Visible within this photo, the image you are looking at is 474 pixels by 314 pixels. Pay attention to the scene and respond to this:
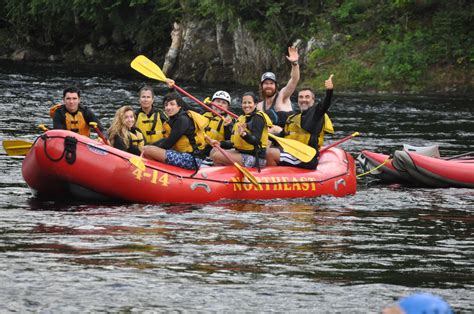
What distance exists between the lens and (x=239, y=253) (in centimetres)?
906

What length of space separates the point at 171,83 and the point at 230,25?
19468 millimetres

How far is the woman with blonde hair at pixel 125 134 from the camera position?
38.7ft

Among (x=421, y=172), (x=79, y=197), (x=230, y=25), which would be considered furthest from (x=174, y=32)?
(x=79, y=197)

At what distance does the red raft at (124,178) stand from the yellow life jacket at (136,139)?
508mm

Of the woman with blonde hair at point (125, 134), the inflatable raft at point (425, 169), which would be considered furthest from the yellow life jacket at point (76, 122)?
the inflatable raft at point (425, 169)

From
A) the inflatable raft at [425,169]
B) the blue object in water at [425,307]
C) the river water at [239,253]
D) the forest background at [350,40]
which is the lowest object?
the river water at [239,253]

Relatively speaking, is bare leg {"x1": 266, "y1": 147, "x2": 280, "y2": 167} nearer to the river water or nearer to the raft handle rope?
the river water

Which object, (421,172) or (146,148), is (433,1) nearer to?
(421,172)

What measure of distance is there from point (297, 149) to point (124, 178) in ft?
6.87

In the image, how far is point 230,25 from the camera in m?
31.9

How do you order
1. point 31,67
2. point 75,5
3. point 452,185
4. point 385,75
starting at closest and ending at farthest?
point 452,185 < point 385,75 < point 31,67 < point 75,5

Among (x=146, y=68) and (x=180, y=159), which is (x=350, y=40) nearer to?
(x=146, y=68)

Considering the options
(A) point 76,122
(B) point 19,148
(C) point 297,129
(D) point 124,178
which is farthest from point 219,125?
(B) point 19,148

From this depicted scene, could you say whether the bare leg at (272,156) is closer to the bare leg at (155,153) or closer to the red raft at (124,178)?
the red raft at (124,178)
